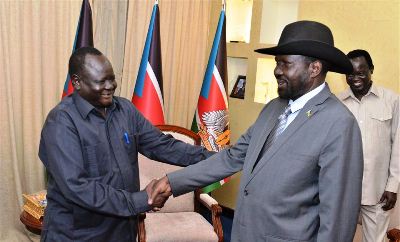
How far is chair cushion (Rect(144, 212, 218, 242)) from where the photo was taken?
9.24ft

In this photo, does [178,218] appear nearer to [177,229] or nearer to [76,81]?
[177,229]

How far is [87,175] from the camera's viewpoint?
6.07 ft

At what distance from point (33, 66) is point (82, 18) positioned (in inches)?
23.8

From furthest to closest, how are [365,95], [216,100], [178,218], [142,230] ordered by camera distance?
[216,100] < [178,218] < [365,95] < [142,230]

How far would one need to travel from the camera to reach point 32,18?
338cm

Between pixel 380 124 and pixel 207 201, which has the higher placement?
pixel 380 124

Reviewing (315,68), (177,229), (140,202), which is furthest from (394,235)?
(177,229)

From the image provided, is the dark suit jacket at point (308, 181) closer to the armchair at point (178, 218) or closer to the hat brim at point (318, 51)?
the hat brim at point (318, 51)

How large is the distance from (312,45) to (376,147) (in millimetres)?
1556

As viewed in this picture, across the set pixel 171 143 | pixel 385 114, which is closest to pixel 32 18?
pixel 171 143

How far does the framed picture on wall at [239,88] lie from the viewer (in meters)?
4.58

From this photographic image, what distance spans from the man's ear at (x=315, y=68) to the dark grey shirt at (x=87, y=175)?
92 centimetres

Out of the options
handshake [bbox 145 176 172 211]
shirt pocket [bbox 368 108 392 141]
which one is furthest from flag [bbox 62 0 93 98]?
shirt pocket [bbox 368 108 392 141]

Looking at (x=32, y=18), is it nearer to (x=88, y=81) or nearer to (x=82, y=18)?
(x=82, y=18)
